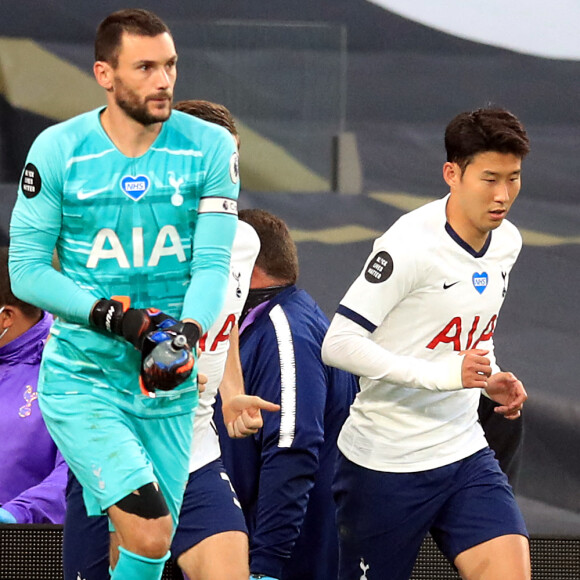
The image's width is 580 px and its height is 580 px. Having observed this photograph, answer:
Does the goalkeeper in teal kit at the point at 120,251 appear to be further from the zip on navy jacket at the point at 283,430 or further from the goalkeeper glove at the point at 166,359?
the zip on navy jacket at the point at 283,430

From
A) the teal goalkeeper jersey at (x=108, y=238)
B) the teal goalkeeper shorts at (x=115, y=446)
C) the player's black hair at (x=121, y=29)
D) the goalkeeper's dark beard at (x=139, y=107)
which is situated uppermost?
the player's black hair at (x=121, y=29)

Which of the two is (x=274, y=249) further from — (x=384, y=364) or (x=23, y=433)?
(x=23, y=433)

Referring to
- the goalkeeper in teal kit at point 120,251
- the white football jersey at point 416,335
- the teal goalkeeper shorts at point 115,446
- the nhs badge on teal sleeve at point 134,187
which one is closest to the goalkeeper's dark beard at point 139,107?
the goalkeeper in teal kit at point 120,251

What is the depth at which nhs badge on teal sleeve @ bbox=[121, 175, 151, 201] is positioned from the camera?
2.83 m

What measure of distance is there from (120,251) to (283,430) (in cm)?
91

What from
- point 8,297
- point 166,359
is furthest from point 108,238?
point 8,297

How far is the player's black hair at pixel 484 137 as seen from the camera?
337 cm

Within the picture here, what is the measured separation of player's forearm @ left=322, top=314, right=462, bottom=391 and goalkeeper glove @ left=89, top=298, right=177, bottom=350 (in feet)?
2.18

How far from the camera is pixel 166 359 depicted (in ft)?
8.46

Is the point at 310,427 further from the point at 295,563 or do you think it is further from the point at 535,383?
the point at 535,383

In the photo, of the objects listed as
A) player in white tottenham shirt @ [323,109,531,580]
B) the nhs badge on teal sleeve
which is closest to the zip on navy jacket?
player in white tottenham shirt @ [323,109,531,580]

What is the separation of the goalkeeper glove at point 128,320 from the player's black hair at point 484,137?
3.45 feet

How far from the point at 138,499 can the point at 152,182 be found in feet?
2.21

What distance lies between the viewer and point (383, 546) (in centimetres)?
342
